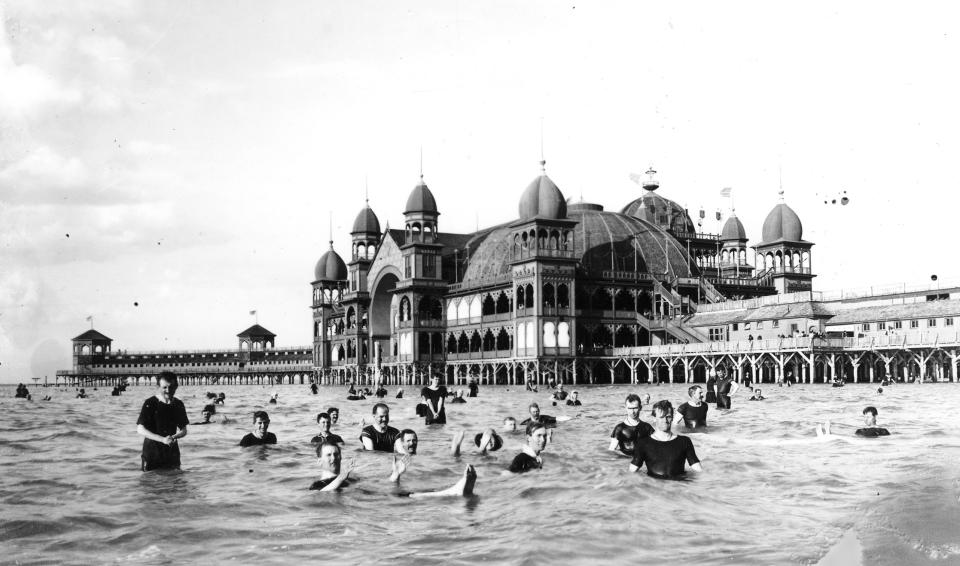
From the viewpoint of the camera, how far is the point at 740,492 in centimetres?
1547

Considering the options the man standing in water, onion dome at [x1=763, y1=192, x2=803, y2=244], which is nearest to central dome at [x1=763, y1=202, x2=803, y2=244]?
onion dome at [x1=763, y1=192, x2=803, y2=244]

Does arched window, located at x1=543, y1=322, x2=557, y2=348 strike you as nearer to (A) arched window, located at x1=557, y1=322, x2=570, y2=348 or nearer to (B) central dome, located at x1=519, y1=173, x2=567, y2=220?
(A) arched window, located at x1=557, y1=322, x2=570, y2=348

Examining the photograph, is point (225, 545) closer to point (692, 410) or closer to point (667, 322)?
point (692, 410)

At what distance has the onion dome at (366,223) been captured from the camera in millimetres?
115250

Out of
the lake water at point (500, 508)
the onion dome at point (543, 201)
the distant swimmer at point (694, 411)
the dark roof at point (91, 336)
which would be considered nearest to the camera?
the lake water at point (500, 508)

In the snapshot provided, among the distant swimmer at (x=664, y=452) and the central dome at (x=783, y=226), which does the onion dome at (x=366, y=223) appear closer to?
the central dome at (x=783, y=226)

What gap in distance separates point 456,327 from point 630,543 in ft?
268

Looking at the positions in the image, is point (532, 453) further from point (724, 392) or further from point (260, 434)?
point (724, 392)

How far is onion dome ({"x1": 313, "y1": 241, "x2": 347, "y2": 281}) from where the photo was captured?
4968 inches

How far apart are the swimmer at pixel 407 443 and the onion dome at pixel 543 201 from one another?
215 feet

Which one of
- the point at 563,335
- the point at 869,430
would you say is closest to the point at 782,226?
the point at 563,335

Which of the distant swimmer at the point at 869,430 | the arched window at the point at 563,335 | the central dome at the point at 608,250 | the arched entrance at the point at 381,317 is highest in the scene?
the central dome at the point at 608,250

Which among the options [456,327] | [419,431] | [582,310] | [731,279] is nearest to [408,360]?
[456,327]

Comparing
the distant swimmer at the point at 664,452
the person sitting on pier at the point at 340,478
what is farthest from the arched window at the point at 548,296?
the distant swimmer at the point at 664,452
